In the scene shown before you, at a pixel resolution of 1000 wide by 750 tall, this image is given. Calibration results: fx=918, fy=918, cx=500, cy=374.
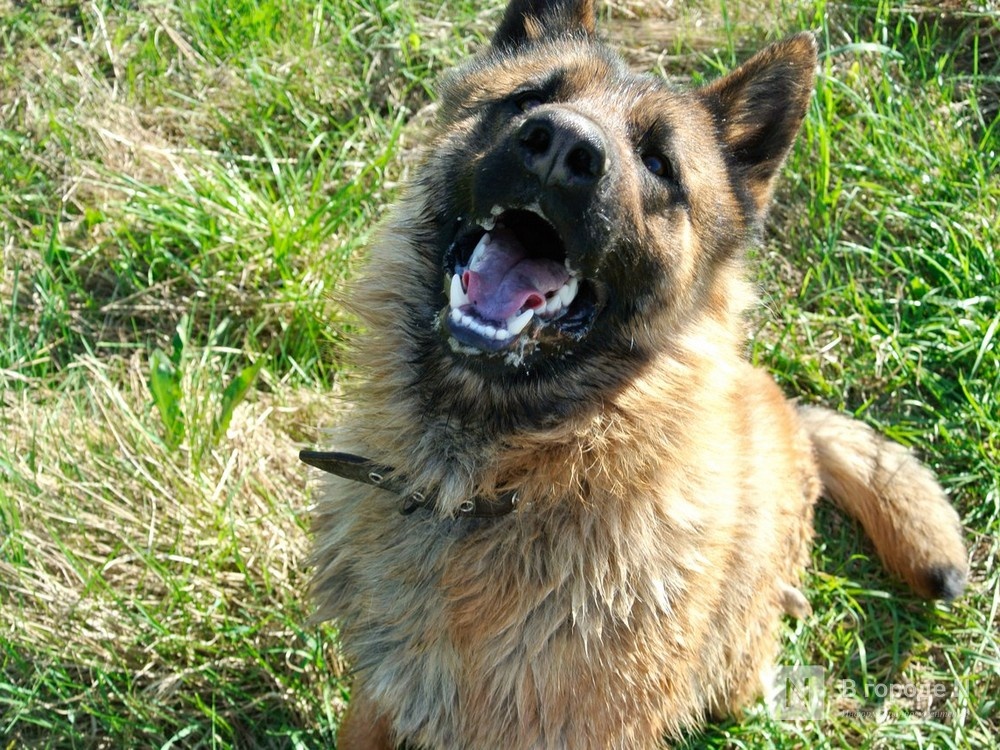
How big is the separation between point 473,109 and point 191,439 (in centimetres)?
176

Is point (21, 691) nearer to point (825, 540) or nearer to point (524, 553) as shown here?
point (524, 553)

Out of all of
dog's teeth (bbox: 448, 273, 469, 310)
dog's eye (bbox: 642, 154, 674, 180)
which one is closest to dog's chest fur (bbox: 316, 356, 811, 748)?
dog's teeth (bbox: 448, 273, 469, 310)

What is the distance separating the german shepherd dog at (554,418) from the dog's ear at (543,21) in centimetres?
14

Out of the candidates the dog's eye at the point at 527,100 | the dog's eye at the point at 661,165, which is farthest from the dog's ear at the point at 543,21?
the dog's eye at the point at 661,165

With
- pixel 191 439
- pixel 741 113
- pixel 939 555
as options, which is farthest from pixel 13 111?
pixel 939 555

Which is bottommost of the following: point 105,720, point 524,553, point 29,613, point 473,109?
point 105,720

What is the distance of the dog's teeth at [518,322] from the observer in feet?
8.11

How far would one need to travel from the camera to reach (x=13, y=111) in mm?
4586

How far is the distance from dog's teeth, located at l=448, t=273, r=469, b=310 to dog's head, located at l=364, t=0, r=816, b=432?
10mm

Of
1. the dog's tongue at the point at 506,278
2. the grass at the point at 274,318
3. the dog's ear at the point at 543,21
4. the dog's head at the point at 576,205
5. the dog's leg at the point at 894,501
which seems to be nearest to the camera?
the dog's head at the point at 576,205

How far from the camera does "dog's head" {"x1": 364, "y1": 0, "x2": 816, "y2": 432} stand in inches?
96.0

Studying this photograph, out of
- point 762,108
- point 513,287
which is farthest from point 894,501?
point 513,287

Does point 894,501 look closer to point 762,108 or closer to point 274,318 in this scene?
point 762,108

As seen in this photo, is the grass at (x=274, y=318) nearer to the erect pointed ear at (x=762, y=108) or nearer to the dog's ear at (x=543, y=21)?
the dog's ear at (x=543, y=21)
